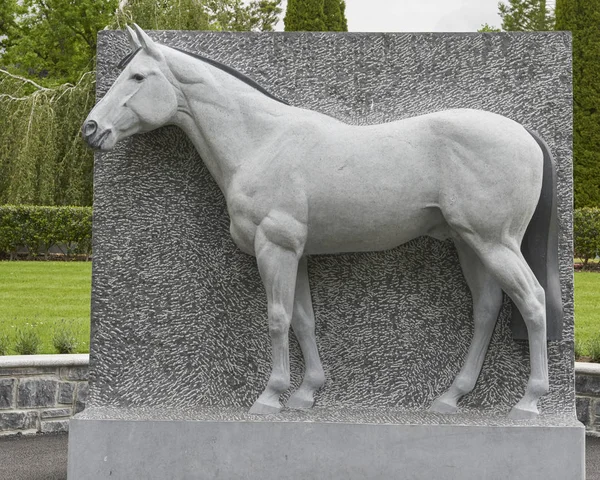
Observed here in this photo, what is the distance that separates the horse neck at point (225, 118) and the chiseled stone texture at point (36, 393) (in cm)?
226

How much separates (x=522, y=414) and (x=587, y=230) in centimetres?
868

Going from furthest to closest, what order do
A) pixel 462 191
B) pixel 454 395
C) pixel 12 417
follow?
1. pixel 12 417
2. pixel 454 395
3. pixel 462 191

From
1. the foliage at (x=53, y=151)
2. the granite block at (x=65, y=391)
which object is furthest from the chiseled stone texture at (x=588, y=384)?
the foliage at (x=53, y=151)

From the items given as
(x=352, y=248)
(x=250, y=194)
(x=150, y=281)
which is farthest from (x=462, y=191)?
(x=150, y=281)

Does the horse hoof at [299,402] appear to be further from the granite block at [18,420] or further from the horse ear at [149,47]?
the granite block at [18,420]

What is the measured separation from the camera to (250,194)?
373cm

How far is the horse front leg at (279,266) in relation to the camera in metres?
3.68

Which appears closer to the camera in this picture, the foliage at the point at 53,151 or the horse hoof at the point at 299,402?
the horse hoof at the point at 299,402

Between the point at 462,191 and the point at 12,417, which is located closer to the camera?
the point at 462,191

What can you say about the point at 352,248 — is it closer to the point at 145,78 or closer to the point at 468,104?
the point at 468,104

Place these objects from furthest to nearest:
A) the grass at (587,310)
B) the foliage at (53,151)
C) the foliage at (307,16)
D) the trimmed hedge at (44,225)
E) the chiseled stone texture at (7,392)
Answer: the foliage at (53,151) → the trimmed hedge at (44,225) → the foliage at (307,16) → the grass at (587,310) → the chiseled stone texture at (7,392)

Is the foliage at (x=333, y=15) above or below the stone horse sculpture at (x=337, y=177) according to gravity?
above

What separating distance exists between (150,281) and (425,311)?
1.46 m

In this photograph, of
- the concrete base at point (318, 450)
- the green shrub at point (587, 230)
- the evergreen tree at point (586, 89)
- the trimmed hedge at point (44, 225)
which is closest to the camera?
the concrete base at point (318, 450)
